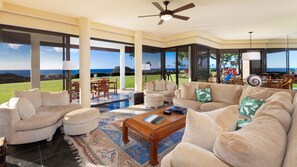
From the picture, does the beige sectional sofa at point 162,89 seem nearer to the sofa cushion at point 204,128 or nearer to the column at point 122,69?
the sofa cushion at point 204,128

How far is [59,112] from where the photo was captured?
325 centimetres

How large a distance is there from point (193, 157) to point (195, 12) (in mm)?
4260

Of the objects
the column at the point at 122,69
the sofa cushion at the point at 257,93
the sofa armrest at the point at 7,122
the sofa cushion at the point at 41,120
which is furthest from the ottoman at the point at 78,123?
the column at the point at 122,69

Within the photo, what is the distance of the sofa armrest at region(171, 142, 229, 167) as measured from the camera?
41.8 inches

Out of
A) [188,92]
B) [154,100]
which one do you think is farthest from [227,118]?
[154,100]

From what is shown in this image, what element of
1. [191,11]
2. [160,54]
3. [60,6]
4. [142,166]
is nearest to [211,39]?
[160,54]

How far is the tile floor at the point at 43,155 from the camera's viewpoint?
2.27 metres

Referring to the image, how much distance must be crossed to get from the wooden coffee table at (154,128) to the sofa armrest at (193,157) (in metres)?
1.04

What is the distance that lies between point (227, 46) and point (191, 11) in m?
5.33

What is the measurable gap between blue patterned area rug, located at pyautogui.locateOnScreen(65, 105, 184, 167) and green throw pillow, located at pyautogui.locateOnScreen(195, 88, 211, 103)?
1.26 meters

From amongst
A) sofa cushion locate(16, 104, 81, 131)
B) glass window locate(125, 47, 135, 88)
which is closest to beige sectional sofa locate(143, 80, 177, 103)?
sofa cushion locate(16, 104, 81, 131)

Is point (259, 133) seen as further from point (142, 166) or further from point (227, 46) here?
point (227, 46)

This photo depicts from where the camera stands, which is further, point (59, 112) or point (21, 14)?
point (21, 14)

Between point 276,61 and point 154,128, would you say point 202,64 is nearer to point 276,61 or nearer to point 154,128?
point 276,61
